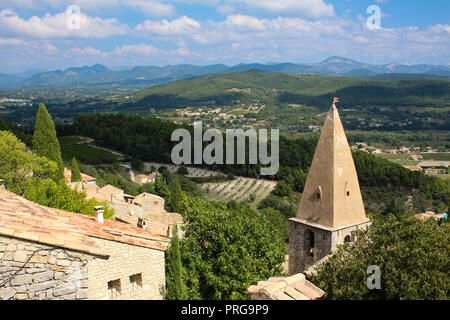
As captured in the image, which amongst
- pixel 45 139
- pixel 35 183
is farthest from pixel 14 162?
pixel 45 139

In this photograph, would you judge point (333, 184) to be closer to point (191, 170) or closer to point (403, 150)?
point (191, 170)

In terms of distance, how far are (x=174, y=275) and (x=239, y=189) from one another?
54492mm

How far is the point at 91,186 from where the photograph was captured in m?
37.1

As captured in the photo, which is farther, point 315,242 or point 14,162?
point 14,162

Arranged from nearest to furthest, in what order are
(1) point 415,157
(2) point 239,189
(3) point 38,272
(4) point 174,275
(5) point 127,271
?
(3) point 38,272
(5) point 127,271
(4) point 174,275
(2) point 239,189
(1) point 415,157

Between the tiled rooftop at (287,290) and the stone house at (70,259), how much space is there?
251cm

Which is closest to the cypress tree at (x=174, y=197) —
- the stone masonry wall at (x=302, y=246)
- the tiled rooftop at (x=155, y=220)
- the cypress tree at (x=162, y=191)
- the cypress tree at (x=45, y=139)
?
the cypress tree at (x=162, y=191)

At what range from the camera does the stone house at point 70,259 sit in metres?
6.32

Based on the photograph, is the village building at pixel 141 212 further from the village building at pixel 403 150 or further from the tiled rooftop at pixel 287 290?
the village building at pixel 403 150

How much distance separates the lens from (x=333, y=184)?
13891 mm

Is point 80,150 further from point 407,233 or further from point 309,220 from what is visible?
point 407,233
